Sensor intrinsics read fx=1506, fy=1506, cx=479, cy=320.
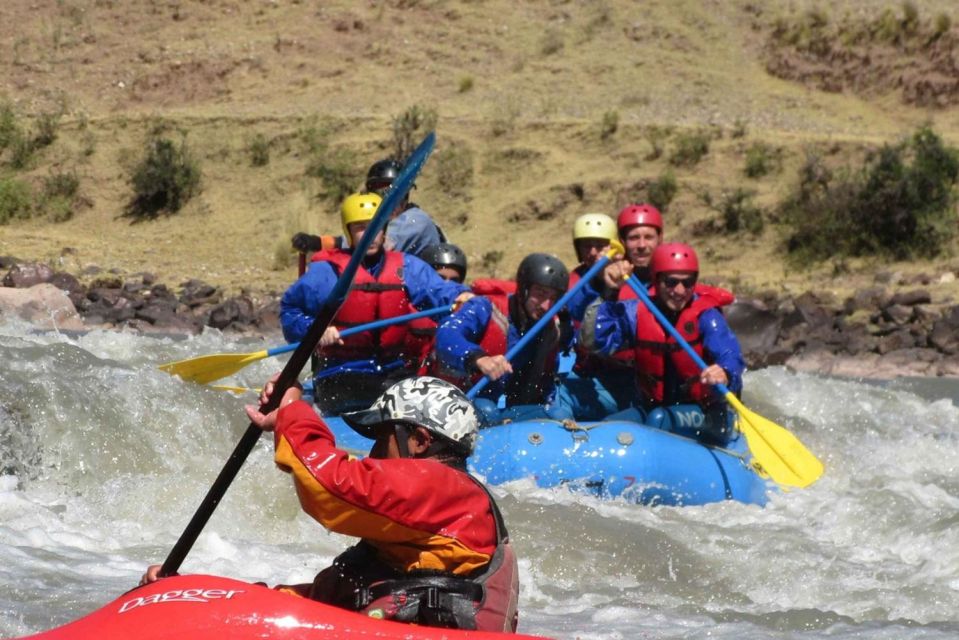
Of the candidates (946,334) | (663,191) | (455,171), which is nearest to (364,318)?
(946,334)

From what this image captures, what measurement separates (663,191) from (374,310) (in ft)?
42.6

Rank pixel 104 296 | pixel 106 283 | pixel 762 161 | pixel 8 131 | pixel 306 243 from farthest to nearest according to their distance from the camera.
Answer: pixel 8 131
pixel 762 161
pixel 106 283
pixel 104 296
pixel 306 243

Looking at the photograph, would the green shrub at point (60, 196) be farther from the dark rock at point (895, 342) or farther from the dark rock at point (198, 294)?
the dark rock at point (895, 342)

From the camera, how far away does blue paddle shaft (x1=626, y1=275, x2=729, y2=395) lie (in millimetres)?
7232

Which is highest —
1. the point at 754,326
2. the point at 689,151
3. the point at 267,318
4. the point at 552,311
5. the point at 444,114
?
the point at 552,311

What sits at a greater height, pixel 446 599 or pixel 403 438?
pixel 403 438

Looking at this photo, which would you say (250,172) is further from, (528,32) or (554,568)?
(554,568)

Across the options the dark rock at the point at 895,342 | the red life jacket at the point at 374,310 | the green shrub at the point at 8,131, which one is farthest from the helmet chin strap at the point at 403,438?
the green shrub at the point at 8,131

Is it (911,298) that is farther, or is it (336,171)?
(336,171)

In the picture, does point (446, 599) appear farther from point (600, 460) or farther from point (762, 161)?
point (762, 161)

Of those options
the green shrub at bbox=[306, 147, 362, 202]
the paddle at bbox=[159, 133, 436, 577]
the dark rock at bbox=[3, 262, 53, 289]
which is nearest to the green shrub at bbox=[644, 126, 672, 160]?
the green shrub at bbox=[306, 147, 362, 202]

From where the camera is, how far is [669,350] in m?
7.35

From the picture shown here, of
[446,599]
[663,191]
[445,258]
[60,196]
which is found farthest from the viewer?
[60,196]

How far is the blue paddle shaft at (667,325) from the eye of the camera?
285 inches
